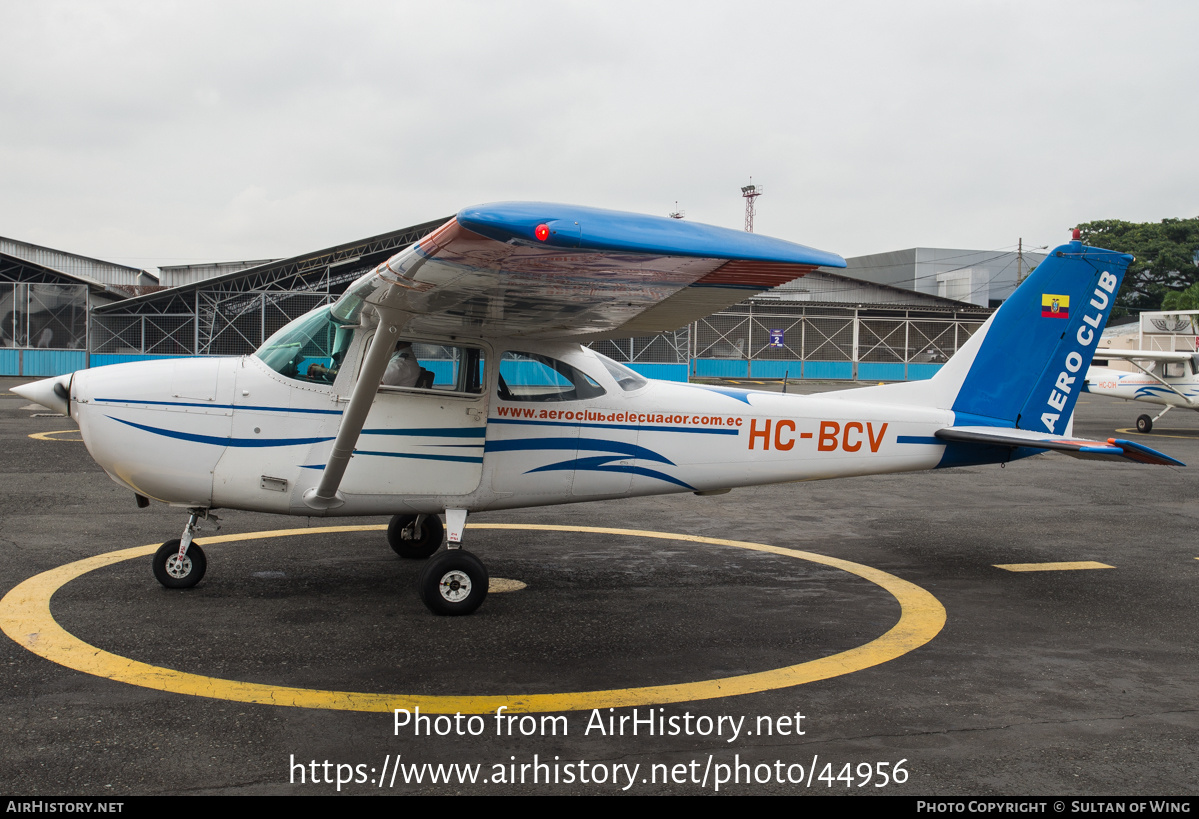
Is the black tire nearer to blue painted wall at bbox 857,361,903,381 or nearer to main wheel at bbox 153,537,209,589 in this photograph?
main wheel at bbox 153,537,209,589

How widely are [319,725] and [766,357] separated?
2074 inches

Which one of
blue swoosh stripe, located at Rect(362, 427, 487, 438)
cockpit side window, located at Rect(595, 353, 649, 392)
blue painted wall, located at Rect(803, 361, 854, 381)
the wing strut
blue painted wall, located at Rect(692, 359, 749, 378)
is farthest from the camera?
blue painted wall, located at Rect(803, 361, 854, 381)

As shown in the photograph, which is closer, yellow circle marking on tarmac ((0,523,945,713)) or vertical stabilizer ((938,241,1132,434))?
yellow circle marking on tarmac ((0,523,945,713))

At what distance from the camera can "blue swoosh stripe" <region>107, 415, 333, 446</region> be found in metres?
5.73

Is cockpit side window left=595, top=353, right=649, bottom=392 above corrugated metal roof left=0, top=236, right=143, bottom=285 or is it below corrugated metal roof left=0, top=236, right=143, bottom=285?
below

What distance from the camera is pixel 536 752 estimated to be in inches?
144

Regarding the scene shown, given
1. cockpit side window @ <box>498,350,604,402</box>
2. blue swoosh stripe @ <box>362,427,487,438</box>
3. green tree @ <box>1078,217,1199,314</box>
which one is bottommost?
blue swoosh stripe @ <box>362,427,487,438</box>

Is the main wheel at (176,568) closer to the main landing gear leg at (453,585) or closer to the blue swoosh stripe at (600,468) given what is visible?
the main landing gear leg at (453,585)

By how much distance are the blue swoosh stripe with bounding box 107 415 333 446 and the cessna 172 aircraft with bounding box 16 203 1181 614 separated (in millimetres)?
12

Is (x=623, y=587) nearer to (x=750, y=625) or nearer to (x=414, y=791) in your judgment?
(x=750, y=625)

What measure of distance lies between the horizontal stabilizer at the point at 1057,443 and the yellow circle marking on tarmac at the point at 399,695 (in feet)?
4.89

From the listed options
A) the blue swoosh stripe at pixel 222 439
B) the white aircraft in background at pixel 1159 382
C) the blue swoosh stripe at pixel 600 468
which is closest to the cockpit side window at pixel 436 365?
the blue swoosh stripe at pixel 222 439

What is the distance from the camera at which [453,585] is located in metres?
5.62

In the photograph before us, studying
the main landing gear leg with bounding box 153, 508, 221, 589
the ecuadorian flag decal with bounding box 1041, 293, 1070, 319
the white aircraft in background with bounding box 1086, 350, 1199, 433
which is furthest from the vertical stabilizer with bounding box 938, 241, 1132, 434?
the white aircraft in background with bounding box 1086, 350, 1199, 433
